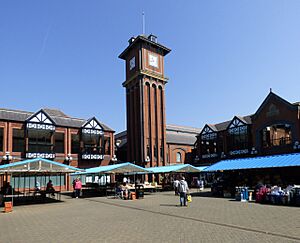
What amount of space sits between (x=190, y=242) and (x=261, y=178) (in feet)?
62.6

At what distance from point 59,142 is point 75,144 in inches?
79.4

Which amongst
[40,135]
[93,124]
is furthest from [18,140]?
[93,124]

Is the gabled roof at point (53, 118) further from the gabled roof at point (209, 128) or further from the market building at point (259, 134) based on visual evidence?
the market building at point (259, 134)

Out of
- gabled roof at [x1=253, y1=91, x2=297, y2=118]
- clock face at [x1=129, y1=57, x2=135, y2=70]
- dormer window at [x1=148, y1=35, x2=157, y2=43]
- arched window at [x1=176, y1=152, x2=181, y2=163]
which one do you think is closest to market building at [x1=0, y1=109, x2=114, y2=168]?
clock face at [x1=129, y1=57, x2=135, y2=70]

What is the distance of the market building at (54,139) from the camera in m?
34.1

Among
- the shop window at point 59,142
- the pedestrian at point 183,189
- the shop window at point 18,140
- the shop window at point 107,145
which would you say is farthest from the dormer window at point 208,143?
the pedestrian at point 183,189

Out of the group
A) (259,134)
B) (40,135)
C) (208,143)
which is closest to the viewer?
(259,134)

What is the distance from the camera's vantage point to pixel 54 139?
37812mm

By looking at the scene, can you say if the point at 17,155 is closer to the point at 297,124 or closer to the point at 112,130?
the point at 112,130

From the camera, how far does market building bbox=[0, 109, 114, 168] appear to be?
3409cm

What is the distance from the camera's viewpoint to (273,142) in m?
33.0

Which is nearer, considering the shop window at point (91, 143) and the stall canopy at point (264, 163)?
the stall canopy at point (264, 163)

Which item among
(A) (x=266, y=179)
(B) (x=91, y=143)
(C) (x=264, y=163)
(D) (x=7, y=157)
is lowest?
(A) (x=266, y=179)

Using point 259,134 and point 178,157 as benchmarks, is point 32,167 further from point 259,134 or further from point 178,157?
point 178,157
